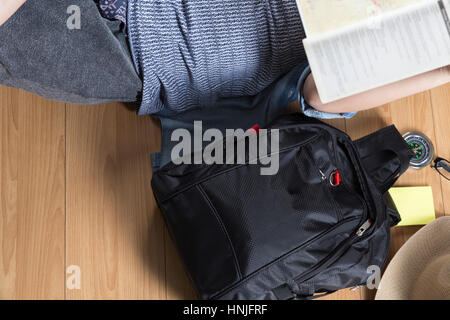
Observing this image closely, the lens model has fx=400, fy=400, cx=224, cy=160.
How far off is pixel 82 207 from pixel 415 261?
73 centimetres

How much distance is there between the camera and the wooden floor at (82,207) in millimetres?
870

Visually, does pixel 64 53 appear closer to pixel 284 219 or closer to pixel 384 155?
pixel 284 219

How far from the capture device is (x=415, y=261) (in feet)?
2.74

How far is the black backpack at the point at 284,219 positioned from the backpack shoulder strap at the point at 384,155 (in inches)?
2.8

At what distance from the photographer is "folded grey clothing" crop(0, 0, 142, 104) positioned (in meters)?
0.54

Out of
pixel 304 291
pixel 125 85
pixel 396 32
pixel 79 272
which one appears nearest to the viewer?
pixel 396 32

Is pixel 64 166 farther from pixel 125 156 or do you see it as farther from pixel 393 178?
pixel 393 178

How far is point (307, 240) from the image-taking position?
721mm

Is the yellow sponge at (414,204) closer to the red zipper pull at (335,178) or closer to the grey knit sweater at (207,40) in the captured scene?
the red zipper pull at (335,178)

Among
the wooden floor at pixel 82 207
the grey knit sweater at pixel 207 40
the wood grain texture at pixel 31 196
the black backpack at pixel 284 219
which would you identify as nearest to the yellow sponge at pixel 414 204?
the wooden floor at pixel 82 207

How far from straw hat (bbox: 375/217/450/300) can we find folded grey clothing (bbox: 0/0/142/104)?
645mm

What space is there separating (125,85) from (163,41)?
95mm

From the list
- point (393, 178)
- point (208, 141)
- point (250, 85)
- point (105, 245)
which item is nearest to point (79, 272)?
point (105, 245)

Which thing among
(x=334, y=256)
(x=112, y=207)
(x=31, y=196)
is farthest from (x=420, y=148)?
(x=31, y=196)
